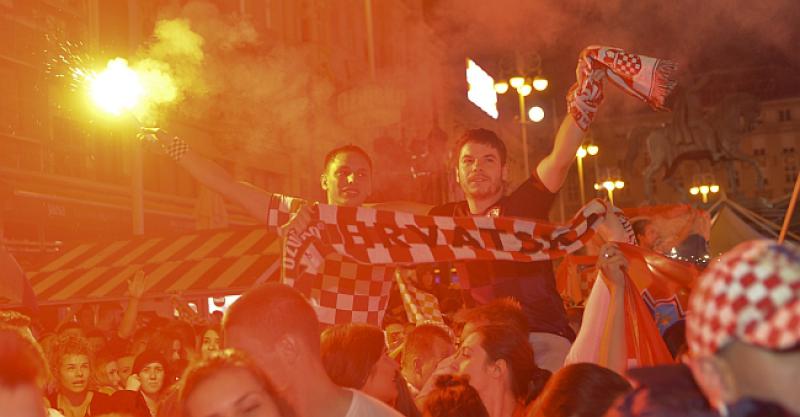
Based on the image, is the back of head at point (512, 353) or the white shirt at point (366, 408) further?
the back of head at point (512, 353)

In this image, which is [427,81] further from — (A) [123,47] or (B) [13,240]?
(B) [13,240]

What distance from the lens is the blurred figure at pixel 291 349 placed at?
10.9 feet

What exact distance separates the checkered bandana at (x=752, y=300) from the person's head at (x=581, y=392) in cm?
199

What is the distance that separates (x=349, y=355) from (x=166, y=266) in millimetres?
10910

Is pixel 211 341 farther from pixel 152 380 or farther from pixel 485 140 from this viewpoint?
pixel 485 140

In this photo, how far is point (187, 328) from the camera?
8078 mm

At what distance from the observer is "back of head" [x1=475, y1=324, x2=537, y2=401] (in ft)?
14.3

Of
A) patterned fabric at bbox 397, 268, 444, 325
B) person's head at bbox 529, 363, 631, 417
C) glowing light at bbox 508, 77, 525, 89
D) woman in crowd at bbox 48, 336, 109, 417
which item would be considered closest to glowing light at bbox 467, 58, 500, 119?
glowing light at bbox 508, 77, 525, 89

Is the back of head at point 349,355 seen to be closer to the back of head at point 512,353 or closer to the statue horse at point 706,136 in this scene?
the back of head at point 512,353

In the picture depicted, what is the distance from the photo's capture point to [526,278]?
17.2 ft

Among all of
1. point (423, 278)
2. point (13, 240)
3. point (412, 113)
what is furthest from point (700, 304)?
point (412, 113)

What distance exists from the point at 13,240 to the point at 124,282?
3.82 m

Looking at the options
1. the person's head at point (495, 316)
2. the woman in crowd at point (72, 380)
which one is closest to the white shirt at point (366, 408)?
the person's head at point (495, 316)

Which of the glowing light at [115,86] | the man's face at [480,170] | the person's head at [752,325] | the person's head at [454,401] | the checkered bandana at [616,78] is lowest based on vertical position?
the person's head at [454,401]
